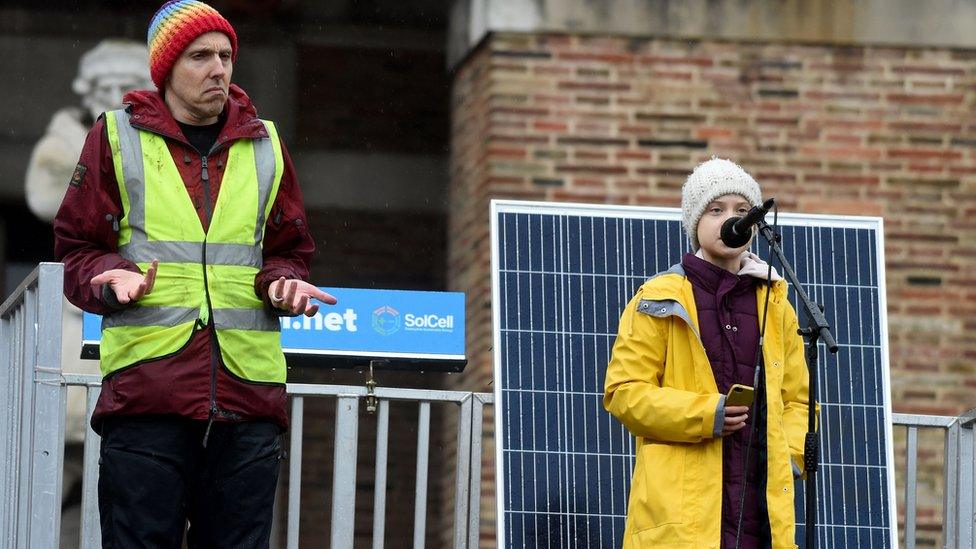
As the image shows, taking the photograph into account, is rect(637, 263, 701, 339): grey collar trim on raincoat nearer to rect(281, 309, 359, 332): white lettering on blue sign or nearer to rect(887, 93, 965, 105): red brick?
rect(281, 309, 359, 332): white lettering on blue sign

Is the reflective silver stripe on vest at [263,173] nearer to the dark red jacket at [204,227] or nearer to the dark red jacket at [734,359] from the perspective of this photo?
the dark red jacket at [204,227]

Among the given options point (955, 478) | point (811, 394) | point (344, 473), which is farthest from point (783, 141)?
point (811, 394)

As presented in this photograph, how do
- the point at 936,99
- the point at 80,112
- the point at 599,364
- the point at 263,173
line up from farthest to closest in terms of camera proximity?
1. the point at 80,112
2. the point at 936,99
3. the point at 599,364
4. the point at 263,173

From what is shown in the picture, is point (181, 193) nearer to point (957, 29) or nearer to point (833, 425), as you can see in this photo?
point (833, 425)

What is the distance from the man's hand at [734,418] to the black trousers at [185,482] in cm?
135

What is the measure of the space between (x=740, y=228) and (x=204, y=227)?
1.66 meters

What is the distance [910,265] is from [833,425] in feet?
13.6

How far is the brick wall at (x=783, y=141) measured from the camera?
11461mm

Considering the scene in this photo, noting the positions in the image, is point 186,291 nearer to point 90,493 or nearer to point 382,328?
point 90,493

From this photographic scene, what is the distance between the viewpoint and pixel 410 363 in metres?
8.17

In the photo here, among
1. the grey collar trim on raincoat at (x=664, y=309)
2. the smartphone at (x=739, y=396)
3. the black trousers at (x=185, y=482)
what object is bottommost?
the black trousers at (x=185, y=482)

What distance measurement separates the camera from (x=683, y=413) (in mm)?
5914

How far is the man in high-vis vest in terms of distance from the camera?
5.30 m

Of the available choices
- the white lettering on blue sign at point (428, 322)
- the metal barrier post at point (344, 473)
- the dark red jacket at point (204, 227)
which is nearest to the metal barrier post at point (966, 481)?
the white lettering on blue sign at point (428, 322)
